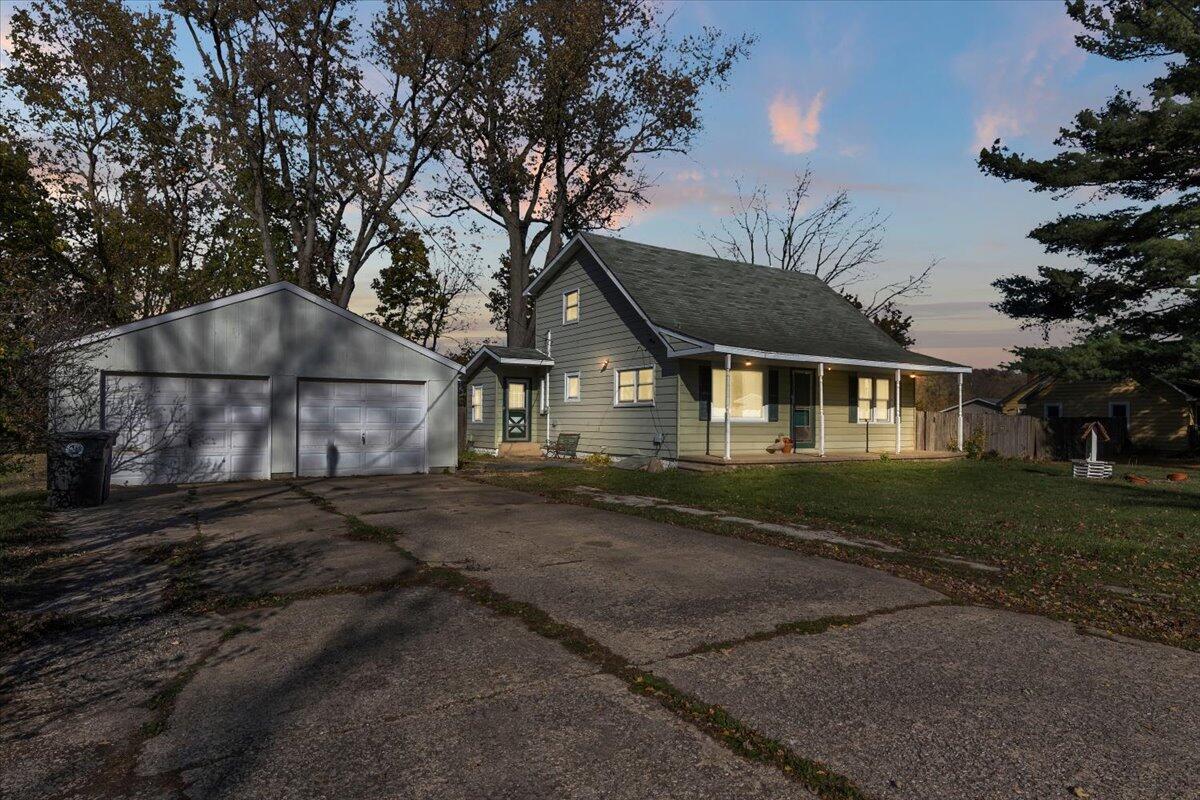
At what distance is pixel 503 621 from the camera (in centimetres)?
520

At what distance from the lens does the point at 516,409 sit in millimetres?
24484

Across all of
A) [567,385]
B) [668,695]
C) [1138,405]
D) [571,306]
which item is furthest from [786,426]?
[1138,405]

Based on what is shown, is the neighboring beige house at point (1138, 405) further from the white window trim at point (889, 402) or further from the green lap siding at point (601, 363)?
the green lap siding at point (601, 363)

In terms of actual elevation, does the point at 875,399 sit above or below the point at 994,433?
above

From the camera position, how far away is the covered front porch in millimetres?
18578

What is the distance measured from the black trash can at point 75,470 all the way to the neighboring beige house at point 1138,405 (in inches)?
1309

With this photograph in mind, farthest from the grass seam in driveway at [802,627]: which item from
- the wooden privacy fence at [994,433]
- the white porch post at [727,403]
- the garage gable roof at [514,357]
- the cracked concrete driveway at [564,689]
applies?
the wooden privacy fence at [994,433]

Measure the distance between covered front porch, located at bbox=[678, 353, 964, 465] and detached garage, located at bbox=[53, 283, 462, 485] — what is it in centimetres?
649

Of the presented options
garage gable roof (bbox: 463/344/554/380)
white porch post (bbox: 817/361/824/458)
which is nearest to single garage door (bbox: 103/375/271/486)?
garage gable roof (bbox: 463/344/554/380)

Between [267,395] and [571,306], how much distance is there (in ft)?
34.6

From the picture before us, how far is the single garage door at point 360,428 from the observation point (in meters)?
16.6

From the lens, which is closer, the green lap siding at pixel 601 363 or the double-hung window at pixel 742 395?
the double-hung window at pixel 742 395

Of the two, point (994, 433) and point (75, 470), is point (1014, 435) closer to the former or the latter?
point (994, 433)

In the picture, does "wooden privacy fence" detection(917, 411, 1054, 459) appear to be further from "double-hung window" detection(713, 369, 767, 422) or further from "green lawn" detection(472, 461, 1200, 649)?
"double-hung window" detection(713, 369, 767, 422)
